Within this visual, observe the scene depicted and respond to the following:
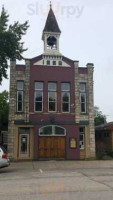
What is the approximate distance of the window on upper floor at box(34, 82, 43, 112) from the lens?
29.5 meters

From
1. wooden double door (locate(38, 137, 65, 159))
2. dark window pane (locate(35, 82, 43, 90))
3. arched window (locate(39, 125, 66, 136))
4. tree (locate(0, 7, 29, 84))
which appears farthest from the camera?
dark window pane (locate(35, 82, 43, 90))

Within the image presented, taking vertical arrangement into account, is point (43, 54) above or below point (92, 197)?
above

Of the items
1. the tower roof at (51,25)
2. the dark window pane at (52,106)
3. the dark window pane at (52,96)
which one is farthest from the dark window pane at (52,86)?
the tower roof at (51,25)

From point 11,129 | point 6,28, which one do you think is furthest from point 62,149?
point 6,28

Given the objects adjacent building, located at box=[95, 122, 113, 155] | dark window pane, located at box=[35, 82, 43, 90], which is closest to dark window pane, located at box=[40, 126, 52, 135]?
dark window pane, located at box=[35, 82, 43, 90]

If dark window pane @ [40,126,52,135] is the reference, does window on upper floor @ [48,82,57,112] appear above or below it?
above

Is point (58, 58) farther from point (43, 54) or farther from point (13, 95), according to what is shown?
point (13, 95)

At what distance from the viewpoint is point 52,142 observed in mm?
29000

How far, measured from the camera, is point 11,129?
28.6 m

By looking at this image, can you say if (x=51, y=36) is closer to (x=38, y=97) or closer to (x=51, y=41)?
(x=51, y=41)

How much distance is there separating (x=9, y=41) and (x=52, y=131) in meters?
9.78

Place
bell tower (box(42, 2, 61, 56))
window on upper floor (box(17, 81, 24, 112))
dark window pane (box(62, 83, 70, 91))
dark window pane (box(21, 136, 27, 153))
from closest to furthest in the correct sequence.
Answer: dark window pane (box(21, 136, 27, 153)) → window on upper floor (box(17, 81, 24, 112)) → dark window pane (box(62, 83, 70, 91)) → bell tower (box(42, 2, 61, 56))

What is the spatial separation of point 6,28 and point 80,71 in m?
9.75

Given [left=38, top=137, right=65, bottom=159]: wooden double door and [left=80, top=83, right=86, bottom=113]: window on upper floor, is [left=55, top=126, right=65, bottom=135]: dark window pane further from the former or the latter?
[left=80, top=83, right=86, bottom=113]: window on upper floor
